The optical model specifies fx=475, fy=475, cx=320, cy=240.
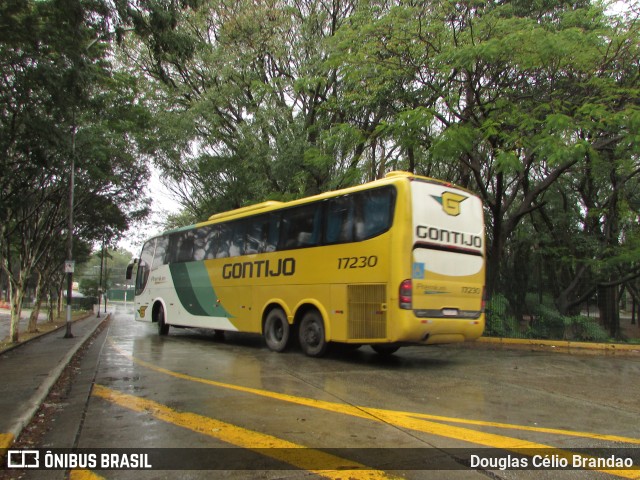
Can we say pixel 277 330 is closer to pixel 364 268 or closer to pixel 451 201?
pixel 364 268

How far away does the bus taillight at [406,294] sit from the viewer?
27.4 ft

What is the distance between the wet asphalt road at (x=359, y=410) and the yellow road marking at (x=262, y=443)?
2cm

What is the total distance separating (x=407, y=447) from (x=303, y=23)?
16.4m

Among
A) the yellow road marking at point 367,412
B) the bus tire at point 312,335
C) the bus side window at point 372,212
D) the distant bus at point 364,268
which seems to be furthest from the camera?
the bus tire at point 312,335

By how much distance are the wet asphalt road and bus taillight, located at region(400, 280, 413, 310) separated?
1.24m

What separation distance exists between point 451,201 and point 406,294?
2210mm

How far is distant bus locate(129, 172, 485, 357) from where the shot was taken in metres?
8.55

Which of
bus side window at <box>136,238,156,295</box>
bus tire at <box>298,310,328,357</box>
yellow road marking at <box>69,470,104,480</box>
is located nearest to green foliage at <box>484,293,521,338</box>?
bus tire at <box>298,310,328,357</box>

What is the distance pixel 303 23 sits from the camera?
17.4 m

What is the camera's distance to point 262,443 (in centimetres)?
451

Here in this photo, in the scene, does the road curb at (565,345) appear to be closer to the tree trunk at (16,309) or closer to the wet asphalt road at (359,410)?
the wet asphalt road at (359,410)

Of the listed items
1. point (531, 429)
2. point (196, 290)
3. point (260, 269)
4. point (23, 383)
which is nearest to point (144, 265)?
point (196, 290)

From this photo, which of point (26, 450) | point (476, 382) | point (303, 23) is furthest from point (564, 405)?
point (303, 23)

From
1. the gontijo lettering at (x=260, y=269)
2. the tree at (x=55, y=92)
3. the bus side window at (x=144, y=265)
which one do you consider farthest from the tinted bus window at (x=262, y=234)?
the bus side window at (x=144, y=265)
